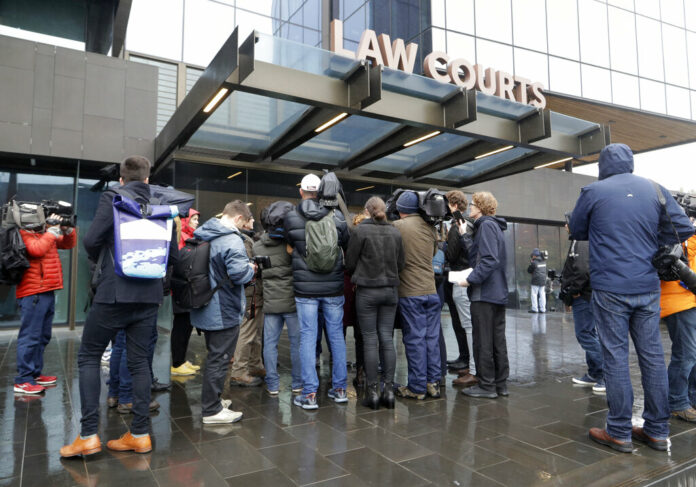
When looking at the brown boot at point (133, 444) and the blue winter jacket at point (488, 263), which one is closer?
the brown boot at point (133, 444)

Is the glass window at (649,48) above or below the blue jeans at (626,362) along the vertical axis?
above

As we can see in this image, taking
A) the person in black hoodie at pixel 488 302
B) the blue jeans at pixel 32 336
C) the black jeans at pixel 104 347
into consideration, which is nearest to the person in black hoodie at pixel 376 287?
the person in black hoodie at pixel 488 302

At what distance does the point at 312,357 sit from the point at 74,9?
11778 mm

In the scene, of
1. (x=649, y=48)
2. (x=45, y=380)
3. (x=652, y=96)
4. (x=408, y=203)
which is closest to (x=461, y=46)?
(x=652, y=96)

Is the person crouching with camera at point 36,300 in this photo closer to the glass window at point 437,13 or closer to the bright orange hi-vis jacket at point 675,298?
the bright orange hi-vis jacket at point 675,298

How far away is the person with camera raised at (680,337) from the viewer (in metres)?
3.80

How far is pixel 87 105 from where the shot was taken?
9820 mm

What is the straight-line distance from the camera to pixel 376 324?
436cm

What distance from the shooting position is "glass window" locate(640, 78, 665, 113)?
53.1 ft

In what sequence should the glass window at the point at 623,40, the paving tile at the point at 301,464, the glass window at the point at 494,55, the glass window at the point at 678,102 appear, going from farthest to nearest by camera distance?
1. the glass window at the point at 678,102
2. the glass window at the point at 623,40
3. the glass window at the point at 494,55
4. the paving tile at the point at 301,464

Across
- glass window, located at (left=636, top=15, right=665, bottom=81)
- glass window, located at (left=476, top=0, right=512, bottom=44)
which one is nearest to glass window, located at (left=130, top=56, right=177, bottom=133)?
glass window, located at (left=476, top=0, right=512, bottom=44)

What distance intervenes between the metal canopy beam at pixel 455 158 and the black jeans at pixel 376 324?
223 inches

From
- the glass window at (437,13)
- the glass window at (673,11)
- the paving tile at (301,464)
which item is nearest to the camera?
the paving tile at (301,464)

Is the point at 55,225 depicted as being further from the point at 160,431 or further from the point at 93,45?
the point at 93,45
